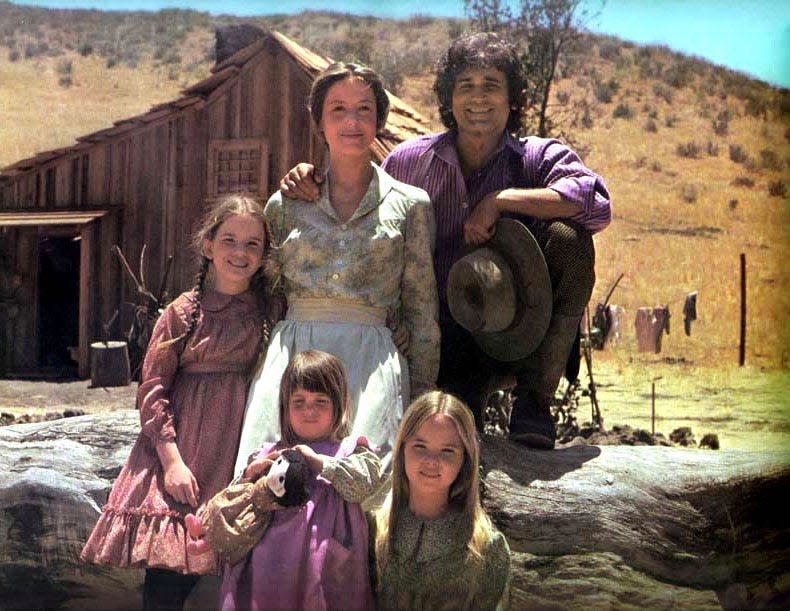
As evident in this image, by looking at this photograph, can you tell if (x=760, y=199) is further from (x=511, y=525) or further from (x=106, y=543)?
(x=106, y=543)

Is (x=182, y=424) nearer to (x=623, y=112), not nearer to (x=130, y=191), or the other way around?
(x=623, y=112)

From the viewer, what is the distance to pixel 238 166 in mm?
7934

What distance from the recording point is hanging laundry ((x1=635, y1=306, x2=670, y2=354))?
7824 mm

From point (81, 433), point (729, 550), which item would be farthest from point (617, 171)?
point (81, 433)

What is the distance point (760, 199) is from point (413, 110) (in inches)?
110

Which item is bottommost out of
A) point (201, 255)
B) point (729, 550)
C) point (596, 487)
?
point (729, 550)

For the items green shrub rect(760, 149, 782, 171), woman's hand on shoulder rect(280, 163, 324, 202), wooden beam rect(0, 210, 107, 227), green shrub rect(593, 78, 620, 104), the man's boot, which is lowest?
the man's boot

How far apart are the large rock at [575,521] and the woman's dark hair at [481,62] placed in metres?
1.27

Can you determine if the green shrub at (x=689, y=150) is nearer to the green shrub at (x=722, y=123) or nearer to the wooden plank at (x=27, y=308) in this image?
the green shrub at (x=722, y=123)

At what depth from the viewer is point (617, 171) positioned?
830cm

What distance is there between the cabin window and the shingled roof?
1.46 feet

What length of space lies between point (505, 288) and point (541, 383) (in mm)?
411

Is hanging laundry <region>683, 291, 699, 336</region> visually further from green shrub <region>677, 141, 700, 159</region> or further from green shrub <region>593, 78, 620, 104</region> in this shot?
green shrub <region>593, 78, 620, 104</region>

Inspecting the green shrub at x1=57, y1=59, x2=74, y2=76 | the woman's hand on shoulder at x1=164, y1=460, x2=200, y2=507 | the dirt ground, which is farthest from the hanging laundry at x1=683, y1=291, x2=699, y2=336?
the woman's hand on shoulder at x1=164, y1=460, x2=200, y2=507
